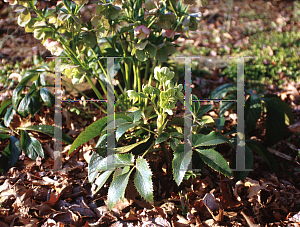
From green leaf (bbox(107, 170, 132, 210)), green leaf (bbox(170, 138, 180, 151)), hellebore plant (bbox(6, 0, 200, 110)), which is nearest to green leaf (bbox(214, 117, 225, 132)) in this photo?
green leaf (bbox(170, 138, 180, 151))

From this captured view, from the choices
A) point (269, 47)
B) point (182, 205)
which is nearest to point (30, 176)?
point (182, 205)

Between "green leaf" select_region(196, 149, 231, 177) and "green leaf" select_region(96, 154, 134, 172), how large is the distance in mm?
294

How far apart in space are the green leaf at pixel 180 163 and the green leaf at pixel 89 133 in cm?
37

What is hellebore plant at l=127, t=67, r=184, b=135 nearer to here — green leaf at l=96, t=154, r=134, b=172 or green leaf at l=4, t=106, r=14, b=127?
green leaf at l=96, t=154, r=134, b=172

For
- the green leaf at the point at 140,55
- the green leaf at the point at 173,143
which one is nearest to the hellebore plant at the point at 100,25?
the green leaf at the point at 140,55

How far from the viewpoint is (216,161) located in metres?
1.04

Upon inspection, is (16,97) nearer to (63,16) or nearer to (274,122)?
(63,16)

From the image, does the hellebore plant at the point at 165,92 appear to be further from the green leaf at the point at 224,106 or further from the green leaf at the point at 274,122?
the green leaf at the point at 274,122

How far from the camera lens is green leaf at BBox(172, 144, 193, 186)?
0.99m

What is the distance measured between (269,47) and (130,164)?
7.33 feet

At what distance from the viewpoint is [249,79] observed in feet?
7.37

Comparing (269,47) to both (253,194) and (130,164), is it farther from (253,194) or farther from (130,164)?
(130,164)

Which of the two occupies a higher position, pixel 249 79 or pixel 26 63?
pixel 26 63

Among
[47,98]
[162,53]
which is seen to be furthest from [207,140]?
[47,98]
